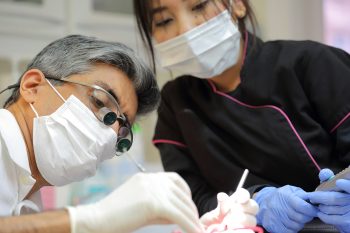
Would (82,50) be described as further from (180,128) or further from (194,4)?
(180,128)

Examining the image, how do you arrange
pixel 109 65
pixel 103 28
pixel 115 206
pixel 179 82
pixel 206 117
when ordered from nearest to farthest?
pixel 115 206, pixel 109 65, pixel 206 117, pixel 179 82, pixel 103 28

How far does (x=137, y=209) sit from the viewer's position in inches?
32.1

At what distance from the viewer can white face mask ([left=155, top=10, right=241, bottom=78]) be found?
4.56ft

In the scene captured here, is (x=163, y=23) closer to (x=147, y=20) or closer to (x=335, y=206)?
(x=147, y=20)

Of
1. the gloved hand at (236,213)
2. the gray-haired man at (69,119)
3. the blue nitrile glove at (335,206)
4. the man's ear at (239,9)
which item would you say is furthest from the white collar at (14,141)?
the man's ear at (239,9)

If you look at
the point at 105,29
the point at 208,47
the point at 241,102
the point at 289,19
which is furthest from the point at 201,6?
the point at 289,19

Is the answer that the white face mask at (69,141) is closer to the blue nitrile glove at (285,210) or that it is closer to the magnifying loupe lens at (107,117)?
the magnifying loupe lens at (107,117)

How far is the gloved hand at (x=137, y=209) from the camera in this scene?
800 mm

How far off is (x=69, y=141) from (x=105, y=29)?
4.69 ft

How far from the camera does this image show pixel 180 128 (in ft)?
5.05

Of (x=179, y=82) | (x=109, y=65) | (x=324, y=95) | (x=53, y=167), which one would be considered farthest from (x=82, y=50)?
(x=324, y=95)

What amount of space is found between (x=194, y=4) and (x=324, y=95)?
47 centimetres

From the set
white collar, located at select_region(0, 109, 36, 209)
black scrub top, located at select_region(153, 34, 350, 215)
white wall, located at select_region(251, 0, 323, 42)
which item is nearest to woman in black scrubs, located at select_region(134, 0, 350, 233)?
black scrub top, located at select_region(153, 34, 350, 215)

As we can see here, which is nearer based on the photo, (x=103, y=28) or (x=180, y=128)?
(x=180, y=128)
